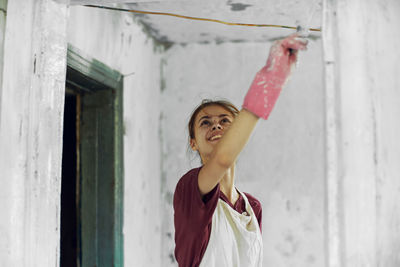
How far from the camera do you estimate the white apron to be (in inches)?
50.5

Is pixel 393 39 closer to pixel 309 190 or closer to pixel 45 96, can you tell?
pixel 45 96

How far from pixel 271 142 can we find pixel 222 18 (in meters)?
0.76

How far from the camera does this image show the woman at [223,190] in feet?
2.99

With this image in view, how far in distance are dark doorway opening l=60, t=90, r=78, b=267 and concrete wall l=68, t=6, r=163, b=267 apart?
0.23 metres

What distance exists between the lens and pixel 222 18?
2.26 meters

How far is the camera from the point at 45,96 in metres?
1.02

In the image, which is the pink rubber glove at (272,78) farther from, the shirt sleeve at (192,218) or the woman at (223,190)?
the shirt sleeve at (192,218)

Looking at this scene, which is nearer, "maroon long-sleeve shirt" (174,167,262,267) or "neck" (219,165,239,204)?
"maroon long-sleeve shirt" (174,167,262,267)

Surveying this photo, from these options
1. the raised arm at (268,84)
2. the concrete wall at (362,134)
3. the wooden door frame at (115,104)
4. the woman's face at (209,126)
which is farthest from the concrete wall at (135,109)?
the concrete wall at (362,134)

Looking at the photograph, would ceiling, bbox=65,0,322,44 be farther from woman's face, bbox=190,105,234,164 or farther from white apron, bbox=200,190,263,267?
white apron, bbox=200,190,263,267

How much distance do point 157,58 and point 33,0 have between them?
5.29 feet

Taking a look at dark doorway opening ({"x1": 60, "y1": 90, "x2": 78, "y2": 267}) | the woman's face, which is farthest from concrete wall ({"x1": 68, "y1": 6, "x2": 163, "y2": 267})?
the woman's face

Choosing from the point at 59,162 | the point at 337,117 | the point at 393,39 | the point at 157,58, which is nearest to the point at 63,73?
the point at 59,162

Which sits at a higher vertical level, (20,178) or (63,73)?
(63,73)
